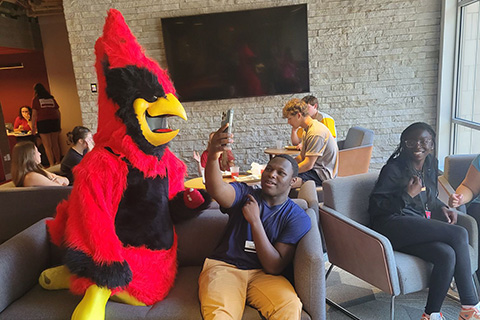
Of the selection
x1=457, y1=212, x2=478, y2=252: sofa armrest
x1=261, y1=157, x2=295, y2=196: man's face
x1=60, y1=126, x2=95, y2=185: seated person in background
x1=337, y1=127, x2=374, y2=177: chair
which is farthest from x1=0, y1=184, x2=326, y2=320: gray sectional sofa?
x1=337, y1=127, x2=374, y2=177: chair

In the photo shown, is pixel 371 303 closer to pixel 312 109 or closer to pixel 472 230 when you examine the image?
pixel 472 230

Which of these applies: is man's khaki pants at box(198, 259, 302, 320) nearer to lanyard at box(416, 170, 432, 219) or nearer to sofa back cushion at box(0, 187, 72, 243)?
lanyard at box(416, 170, 432, 219)

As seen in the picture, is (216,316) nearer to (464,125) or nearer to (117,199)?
(117,199)

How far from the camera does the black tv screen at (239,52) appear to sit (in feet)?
15.6

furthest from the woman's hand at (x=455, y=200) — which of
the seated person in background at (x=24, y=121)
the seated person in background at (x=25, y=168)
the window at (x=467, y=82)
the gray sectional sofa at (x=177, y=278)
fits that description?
the seated person in background at (x=24, y=121)

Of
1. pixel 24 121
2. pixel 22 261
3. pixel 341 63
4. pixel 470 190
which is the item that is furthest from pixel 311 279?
pixel 24 121

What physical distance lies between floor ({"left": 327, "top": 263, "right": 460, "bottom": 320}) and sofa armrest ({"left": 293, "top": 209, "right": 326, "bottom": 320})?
2.23 feet

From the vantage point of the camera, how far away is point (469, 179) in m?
2.23

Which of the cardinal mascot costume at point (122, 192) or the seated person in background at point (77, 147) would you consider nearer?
the cardinal mascot costume at point (122, 192)

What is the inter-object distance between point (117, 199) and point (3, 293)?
715 mm

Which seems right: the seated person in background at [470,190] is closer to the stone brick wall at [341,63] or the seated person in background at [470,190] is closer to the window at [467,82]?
the window at [467,82]

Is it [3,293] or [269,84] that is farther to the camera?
[269,84]

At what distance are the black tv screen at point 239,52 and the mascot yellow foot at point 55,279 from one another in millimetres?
3500

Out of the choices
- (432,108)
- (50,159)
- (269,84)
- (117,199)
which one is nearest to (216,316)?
(117,199)
